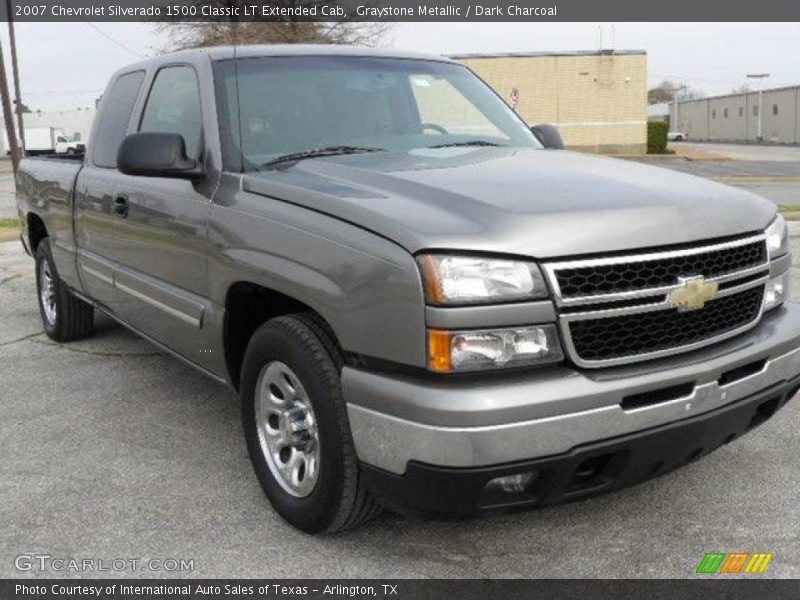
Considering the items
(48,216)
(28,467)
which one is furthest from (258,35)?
(28,467)

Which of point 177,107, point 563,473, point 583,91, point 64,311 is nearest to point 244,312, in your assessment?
point 177,107

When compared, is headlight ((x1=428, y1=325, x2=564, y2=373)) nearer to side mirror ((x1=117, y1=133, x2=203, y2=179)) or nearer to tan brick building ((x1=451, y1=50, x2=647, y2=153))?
side mirror ((x1=117, y1=133, x2=203, y2=179))

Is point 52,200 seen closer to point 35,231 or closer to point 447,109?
point 35,231

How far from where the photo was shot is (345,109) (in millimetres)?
3859

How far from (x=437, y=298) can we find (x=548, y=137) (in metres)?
2.34

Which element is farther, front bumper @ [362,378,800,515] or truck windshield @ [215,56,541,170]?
truck windshield @ [215,56,541,170]

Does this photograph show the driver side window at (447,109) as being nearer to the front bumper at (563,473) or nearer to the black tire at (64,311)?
the front bumper at (563,473)

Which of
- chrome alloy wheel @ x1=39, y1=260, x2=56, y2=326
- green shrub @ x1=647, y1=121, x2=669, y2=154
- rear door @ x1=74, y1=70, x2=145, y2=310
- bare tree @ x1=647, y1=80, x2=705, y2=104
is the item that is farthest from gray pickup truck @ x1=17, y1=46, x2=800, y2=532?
bare tree @ x1=647, y1=80, x2=705, y2=104

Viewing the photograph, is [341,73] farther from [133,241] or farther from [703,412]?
[703,412]

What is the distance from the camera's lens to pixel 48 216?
228 inches

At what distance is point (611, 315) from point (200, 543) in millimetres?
1676

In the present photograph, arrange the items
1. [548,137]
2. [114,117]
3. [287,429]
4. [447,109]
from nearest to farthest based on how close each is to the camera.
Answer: [287,429] → [447,109] → [548,137] → [114,117]

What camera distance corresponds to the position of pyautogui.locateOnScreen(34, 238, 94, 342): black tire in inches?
236

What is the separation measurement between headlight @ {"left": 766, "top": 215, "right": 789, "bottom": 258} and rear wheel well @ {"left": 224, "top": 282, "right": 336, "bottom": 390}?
177 cm
